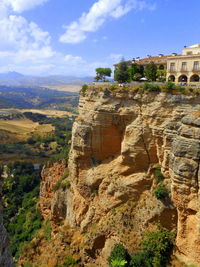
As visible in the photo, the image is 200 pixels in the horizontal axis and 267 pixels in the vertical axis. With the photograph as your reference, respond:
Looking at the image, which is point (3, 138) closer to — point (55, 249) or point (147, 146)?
point (55, 249)

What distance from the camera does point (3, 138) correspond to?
328 ft

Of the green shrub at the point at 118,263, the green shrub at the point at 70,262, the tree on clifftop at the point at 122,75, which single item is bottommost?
the green shrub at the point at 70,262

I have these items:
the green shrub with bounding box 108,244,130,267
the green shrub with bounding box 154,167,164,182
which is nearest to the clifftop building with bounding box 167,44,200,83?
the green shrub with bounding box 154,167,164,182

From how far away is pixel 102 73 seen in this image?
134 feet

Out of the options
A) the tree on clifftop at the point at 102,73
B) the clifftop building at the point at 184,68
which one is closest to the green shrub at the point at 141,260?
the clifftop building at the point at 184,68

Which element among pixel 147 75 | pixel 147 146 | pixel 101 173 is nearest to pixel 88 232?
pixel 101 173

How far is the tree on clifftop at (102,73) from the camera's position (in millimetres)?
39875

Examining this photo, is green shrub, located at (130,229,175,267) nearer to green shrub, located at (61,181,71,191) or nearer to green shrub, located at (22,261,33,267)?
green shrub, located at (61,181,71,191)

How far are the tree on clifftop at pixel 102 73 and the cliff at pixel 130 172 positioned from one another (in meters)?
11.3

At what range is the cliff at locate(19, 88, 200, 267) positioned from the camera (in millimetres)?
19266

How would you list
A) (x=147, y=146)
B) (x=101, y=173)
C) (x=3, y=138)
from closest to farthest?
(x=147, y=146) < (x=101, y=173) < (x=3, y=138)

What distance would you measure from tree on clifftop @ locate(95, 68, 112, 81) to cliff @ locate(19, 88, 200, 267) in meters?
11.3

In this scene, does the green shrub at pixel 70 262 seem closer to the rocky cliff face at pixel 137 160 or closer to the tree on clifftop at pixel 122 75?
the rocky cliff face at pixel 137 160

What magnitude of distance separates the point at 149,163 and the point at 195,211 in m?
6.67
